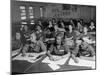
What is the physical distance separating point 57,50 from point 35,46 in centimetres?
30

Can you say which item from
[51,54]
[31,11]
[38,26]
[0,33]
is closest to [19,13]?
[31,11]

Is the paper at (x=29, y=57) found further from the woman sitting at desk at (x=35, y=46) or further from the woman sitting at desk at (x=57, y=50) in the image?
the woman sitting at desk at (x=57, y=50)

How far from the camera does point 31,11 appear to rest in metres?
1.85

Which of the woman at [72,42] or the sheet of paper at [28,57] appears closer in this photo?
the sheet of paper at [28,57]

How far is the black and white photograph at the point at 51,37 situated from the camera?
5.99ft

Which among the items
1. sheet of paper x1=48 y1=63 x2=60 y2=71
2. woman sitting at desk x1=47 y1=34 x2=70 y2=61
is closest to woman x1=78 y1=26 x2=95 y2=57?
woman sitting at desk x1=47 y1=34 x2=70 y2=61

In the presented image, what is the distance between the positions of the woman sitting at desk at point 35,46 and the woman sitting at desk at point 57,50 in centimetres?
10

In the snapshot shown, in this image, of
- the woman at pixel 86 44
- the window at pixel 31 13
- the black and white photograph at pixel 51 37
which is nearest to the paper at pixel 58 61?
the black and white photograph at pixel 51 37

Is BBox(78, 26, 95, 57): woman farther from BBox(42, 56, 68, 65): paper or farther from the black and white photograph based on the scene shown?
BBox(42, 56, 68, 65): paper

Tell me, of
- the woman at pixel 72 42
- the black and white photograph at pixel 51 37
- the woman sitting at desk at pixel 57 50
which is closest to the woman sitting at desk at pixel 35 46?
the black and white photograph at pixel 51 37

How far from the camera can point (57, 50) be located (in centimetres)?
191

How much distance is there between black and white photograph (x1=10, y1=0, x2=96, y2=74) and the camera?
1827 millimetres

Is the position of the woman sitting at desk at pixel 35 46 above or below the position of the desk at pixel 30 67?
above

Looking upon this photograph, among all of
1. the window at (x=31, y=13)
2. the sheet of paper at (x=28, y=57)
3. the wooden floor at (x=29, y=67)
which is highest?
the window at (x=31, y=13)
